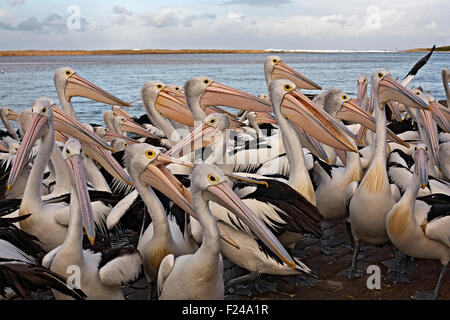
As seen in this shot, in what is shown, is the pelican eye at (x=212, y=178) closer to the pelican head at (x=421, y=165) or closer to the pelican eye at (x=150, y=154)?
the pelican eye at (x=150, y=154)

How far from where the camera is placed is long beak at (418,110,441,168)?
454 cm

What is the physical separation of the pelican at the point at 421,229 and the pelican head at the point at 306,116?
51 cm

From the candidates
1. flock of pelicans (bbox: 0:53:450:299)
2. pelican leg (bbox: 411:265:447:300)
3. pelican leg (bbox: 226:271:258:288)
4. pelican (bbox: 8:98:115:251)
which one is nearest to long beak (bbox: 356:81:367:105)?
flock of pelicans (bbox: 0:53:450:299)

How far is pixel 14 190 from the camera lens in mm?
4762

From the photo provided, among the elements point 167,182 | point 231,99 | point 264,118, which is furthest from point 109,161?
point 264,118

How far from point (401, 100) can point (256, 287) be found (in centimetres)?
195

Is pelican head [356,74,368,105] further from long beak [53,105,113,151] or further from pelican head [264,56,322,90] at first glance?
long beak [53,105,113,151]

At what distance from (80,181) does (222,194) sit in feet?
3.21

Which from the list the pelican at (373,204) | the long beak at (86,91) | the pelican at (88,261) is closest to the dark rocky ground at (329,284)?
the pelican at (373,204)

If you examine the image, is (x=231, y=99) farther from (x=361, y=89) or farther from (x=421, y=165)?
(x=361, y=89)

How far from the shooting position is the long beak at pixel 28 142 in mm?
3418

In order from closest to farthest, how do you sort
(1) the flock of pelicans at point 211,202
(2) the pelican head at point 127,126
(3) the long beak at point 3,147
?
(1) the flock of pelicans at point 211,202 < (3) the long beak at point 3,147 < (2) the pelican head at point 127,126

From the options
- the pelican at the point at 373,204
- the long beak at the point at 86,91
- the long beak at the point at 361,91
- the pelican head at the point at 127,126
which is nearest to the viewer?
the pelican at the point at 373,204

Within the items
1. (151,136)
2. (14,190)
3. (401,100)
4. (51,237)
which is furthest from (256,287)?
(151,136)
